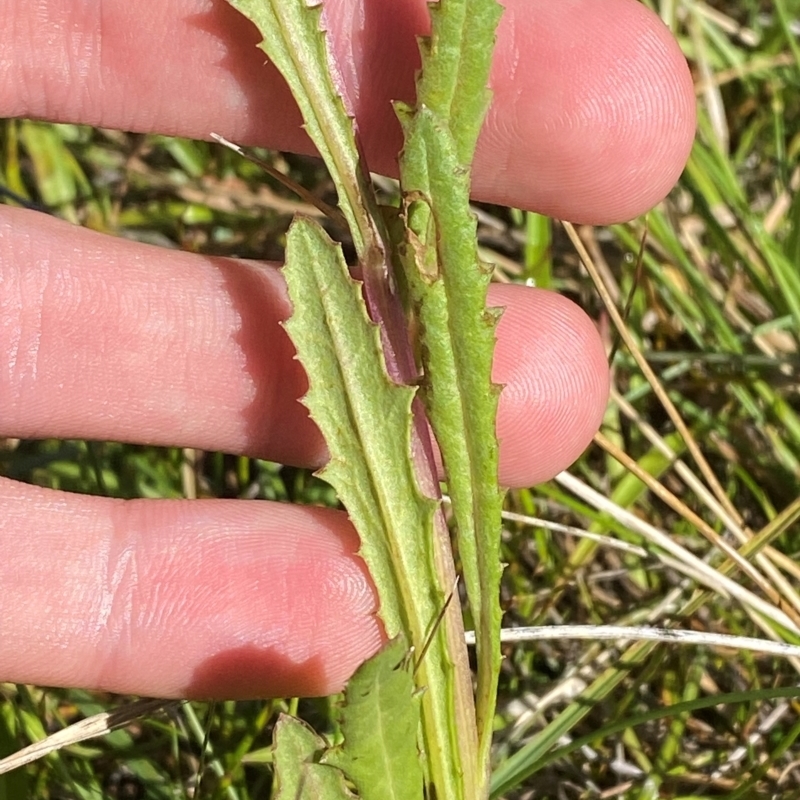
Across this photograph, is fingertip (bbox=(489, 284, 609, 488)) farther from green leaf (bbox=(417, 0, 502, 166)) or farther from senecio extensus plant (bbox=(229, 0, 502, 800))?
green leaf (bbox=(417, 0, 502, 166))

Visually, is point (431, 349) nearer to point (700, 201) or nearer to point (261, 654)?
point (261, 654)

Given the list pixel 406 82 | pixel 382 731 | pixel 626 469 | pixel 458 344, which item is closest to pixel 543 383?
pixel 458 344

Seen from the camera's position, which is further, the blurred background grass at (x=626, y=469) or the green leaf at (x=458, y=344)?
the blurred background grass at (x=626, y=469)

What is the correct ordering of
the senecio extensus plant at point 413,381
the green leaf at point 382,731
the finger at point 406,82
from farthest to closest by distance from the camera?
the finger at point 406,82
the senecio extensus plant at point 413,381
the green leaf at point 382,731

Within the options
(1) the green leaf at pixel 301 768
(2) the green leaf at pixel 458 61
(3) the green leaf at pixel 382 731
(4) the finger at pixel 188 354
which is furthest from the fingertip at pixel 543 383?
(1) the green leaf at pixel 301 768

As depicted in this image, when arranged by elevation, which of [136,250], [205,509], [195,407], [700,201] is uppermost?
[700,201]

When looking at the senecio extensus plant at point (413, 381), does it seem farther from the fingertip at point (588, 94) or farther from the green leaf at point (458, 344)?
the fingertip at point (588, 94)

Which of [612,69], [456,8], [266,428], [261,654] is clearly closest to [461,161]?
[456,8]
